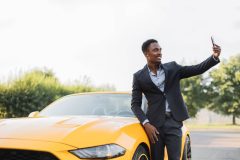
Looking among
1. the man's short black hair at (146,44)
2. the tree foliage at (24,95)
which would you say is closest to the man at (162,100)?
the man's short black hair at (146,44)

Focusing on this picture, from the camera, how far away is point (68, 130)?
4887 mm

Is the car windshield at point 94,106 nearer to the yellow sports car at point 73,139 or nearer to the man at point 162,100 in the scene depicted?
the yellow sports car at point 73,139

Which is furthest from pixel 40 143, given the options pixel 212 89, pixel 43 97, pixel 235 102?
pixel 212 89

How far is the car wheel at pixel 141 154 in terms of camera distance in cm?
504

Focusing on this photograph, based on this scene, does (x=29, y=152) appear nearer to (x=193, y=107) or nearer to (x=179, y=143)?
(x=179, y=143)

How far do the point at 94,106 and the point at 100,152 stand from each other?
6.82 feet

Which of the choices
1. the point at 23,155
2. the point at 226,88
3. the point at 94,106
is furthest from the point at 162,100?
the point at 226,88

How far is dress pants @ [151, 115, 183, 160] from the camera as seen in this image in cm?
535

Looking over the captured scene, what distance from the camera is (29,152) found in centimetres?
461

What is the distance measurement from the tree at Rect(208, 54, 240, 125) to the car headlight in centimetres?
6049

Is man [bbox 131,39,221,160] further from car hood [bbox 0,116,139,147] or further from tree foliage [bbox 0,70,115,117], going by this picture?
tree foliage [bbox 0,70,115,117]

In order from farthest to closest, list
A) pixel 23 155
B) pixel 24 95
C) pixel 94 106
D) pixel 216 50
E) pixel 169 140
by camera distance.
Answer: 1. pixel 24 95
2. pixel 94 106
3. pixel 169 140
4. pixel 216 50
5. pixel 23 155

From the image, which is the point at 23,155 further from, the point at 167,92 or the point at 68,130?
the point at 167,92

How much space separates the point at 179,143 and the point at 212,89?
2603 inches
